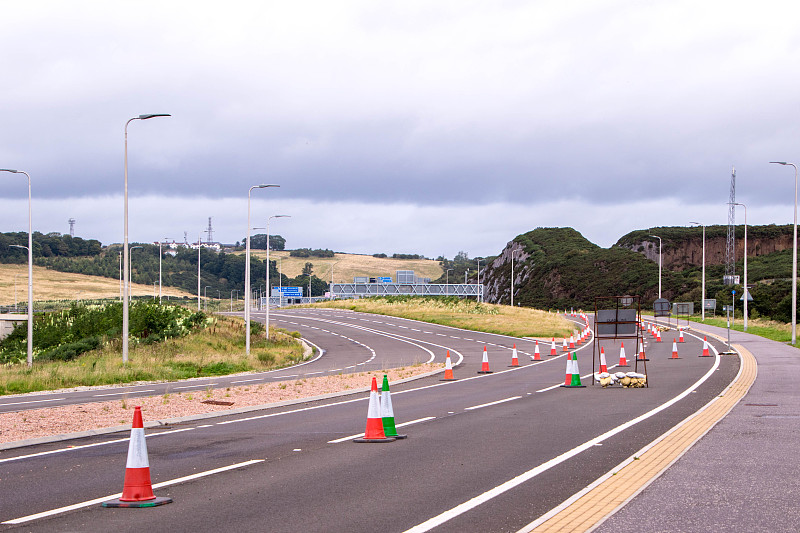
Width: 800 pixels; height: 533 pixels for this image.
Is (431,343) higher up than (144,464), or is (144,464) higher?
(144,464)

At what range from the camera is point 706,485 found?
834 centimetres

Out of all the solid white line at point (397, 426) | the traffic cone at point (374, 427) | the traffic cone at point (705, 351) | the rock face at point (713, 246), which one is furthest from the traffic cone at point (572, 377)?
the rock face at point (713, 246)

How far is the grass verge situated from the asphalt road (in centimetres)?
1217

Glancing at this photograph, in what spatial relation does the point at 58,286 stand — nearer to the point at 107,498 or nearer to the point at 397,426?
the point at 397,426

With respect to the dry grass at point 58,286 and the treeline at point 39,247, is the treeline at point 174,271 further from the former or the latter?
the dry grass at point 58,286

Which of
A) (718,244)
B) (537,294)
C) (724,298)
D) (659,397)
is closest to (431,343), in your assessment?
(659,397)

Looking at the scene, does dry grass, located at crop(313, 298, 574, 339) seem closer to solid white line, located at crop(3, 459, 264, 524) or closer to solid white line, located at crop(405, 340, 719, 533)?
solid white line, located at crop(405, 340, 719, 533)

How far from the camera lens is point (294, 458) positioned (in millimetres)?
10438

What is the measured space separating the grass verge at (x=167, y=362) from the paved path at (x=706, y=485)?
1974cm

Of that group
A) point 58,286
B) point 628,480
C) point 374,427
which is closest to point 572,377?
→ point 374,427

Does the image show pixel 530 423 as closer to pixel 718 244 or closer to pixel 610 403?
pixel 610 403

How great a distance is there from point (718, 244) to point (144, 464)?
519 feet

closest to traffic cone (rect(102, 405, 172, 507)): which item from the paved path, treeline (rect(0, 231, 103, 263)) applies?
the paved path

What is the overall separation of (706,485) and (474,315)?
67871mm
